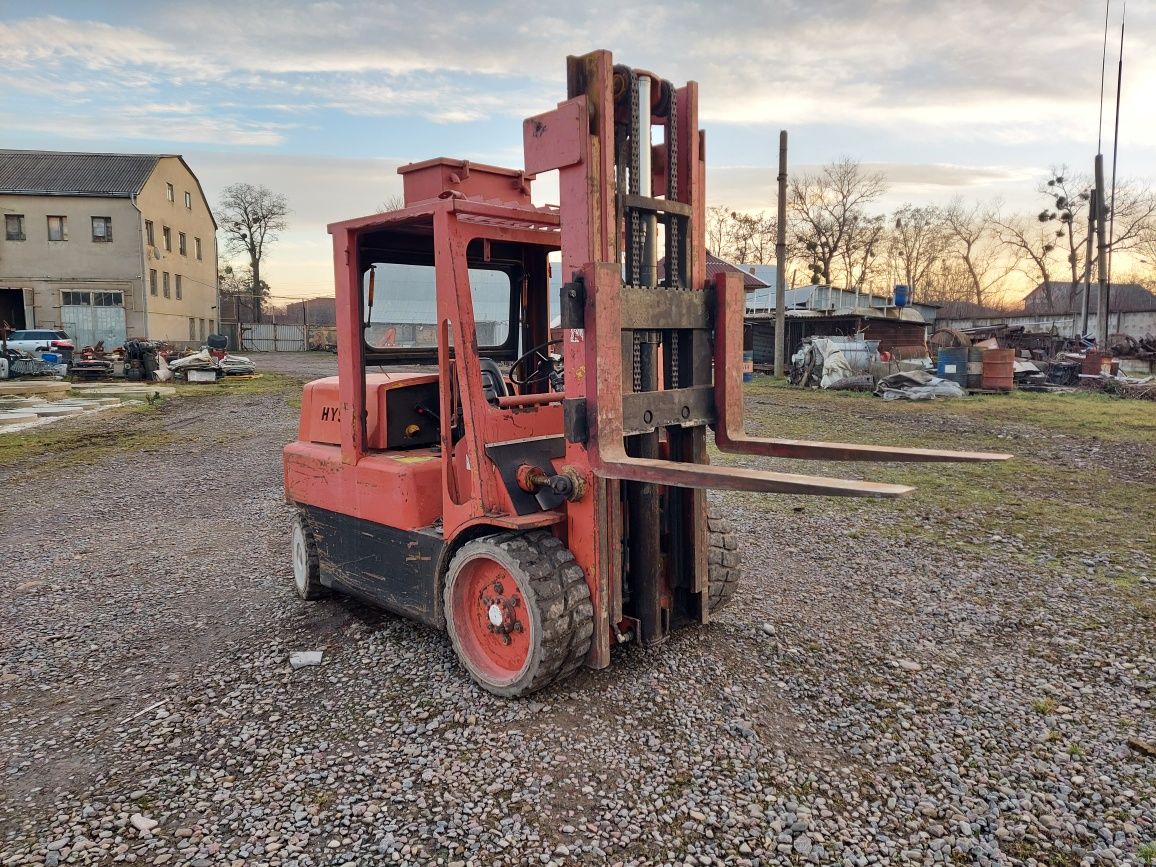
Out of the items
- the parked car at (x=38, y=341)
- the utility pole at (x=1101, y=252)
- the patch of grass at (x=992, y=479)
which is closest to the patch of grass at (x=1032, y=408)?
the patch of grass at (x=992, y=479)

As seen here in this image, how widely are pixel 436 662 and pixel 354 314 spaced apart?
211cm

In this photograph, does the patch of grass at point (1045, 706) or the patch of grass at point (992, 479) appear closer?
the patch of grass at point (1045, 706)

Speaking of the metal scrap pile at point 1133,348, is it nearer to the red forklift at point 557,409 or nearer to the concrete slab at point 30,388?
the red forklift at point 557,409

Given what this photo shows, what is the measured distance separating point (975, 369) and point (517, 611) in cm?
2201

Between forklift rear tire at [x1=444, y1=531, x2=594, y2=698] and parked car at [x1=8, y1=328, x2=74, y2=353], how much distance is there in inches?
1227

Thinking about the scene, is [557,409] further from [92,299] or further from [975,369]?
[92,299]

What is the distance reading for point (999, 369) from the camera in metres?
22.3

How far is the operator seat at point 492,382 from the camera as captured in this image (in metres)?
4.48

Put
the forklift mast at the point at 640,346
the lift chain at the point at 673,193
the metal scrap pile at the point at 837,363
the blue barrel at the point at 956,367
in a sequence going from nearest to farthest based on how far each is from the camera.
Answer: the forklift mast at the point at 640,346 < the lift chain at the point at 673,193 < the blue barrel at the point at 956,367 < the metal scrap pile at the point at 837,363

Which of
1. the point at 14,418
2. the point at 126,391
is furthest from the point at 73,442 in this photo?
the point at 126,391

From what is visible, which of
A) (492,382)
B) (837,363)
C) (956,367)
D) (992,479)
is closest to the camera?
(492,382)

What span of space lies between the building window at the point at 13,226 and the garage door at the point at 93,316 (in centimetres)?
362

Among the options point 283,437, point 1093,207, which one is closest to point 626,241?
point 283,437

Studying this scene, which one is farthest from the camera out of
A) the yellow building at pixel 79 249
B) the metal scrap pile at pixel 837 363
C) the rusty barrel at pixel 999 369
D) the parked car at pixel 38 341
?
the yellow building at pixel 79 249
